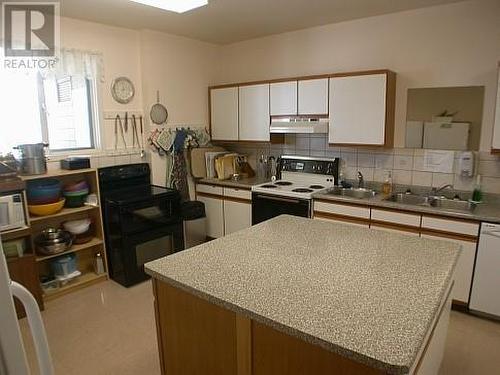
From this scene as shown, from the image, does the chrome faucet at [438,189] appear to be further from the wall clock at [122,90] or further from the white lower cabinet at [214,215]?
the wall clock at [122,90]

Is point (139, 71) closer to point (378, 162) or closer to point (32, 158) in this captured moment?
point (32, 158)

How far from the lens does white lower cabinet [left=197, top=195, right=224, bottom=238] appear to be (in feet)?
13.4

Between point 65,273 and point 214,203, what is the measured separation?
1.70 metres

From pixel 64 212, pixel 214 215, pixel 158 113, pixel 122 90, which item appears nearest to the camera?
pixel 64 212

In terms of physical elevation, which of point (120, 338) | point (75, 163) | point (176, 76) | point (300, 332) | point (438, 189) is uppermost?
point (176, 76)

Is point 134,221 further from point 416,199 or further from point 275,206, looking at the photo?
point 416,199

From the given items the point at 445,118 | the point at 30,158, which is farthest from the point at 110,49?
the point at 445,118

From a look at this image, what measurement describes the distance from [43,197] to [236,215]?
6.22ft

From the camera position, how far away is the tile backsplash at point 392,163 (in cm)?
295

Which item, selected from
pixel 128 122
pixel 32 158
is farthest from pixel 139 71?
pixel 32 158

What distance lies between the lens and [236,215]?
3.94 m

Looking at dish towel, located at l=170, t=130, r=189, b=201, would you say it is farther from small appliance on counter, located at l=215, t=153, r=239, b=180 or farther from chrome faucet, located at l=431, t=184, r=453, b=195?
chrome faucet, located at l=431, t=184, r=453, b=195

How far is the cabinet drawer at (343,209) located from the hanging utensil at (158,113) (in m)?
1.93

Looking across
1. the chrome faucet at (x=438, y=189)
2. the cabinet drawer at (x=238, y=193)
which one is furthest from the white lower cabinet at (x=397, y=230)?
the cabinet drawer at (x=238, y=193)
